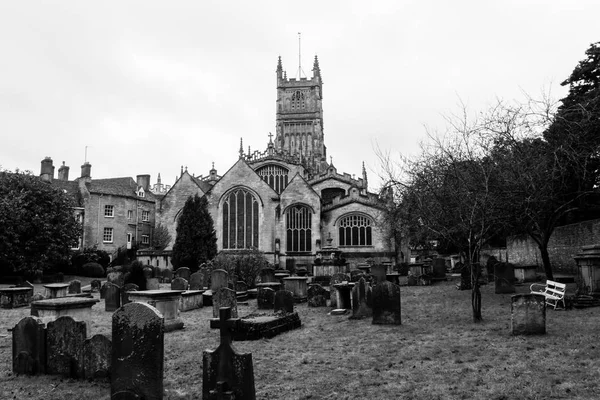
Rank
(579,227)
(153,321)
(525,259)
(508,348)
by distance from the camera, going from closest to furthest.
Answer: (153,321), (508,348), (579,227), (525,259)

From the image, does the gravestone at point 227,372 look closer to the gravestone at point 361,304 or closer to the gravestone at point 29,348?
the gravestone at point 29,348

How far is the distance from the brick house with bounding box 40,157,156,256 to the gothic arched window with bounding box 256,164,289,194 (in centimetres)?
1297

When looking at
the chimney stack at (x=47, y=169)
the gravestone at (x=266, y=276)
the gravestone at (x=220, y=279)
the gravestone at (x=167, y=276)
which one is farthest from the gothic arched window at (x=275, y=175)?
the gravestone at (x=220, y=279)

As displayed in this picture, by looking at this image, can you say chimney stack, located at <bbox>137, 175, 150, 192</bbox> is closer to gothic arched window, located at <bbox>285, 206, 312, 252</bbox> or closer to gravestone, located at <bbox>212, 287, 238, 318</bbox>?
gothic arched window, located at <bbox>285, 206, 312, 252</bbox>

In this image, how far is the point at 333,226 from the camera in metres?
41.3

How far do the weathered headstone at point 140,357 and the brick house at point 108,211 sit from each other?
37.9m

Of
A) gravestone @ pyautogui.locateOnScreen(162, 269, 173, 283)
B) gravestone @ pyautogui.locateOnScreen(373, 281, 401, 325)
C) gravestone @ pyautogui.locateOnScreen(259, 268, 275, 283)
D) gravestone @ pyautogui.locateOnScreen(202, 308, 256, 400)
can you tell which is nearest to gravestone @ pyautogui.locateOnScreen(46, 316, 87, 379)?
gravestone @ pyautogui.locateOnScreen(202, 308, 256, 400)

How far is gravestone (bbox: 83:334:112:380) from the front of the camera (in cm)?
736

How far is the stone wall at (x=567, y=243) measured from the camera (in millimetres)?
21484

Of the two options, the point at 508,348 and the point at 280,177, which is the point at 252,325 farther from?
the point at 280,177

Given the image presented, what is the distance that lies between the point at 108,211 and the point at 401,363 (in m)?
41.0

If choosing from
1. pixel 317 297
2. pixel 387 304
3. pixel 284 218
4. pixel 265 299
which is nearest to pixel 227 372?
pixel 387 304

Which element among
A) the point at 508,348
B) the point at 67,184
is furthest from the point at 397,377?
the point at 67,184

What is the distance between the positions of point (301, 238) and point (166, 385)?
112 ft
